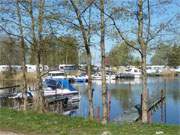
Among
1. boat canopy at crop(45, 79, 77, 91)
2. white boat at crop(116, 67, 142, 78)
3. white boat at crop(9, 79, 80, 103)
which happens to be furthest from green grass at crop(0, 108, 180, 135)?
white boat at crop(116, 67, 142, 78)

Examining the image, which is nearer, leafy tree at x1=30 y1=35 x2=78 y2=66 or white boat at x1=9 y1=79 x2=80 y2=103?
leafy tree at x1=30 y1=35 x2=78 y2=66

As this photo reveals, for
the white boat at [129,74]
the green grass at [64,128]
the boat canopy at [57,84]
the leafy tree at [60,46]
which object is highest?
the leafy tree at [60,46]

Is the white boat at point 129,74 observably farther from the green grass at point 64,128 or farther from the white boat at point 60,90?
the green grass at point 64,128

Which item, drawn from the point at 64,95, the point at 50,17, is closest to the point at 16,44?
the point at 50,17

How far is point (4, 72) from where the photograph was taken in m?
80.9

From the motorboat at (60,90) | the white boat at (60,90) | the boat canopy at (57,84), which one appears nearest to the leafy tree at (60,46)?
the white boat at (60,90)

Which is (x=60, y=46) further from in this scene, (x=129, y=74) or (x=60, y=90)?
(x=129, y=74)

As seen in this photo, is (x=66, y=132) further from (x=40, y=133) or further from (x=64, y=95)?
(x=64, y=95)

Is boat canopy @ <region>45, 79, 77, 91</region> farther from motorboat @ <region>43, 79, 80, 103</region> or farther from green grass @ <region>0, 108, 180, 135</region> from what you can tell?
green grass @ <region>0, 108, 180, 135</region>

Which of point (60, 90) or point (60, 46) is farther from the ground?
point (60, 46)

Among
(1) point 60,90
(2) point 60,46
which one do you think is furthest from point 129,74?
(2) point 60,46

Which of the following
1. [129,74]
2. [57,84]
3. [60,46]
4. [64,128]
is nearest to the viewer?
[64,128]

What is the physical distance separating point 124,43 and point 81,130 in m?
6.66

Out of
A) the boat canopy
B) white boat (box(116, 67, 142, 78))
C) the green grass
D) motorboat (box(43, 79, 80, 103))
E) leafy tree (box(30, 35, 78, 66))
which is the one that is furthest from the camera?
white boat (box(116, 67, 142, 78))
